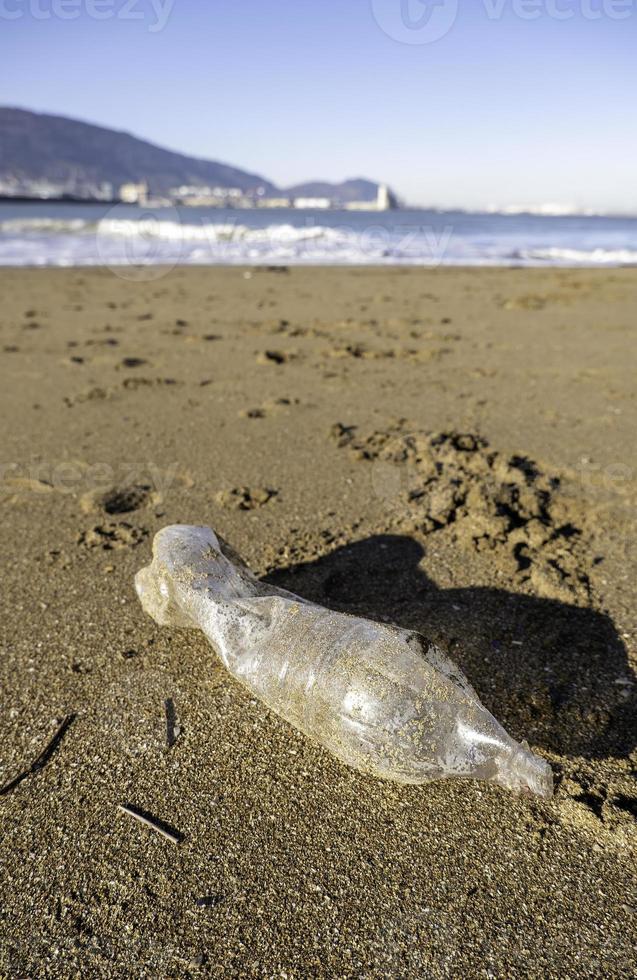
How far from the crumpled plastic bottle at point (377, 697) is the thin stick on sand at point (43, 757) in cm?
47

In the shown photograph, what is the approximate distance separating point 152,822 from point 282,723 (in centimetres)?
39

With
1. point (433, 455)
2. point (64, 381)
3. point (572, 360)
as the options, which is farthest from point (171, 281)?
point (433, 455)

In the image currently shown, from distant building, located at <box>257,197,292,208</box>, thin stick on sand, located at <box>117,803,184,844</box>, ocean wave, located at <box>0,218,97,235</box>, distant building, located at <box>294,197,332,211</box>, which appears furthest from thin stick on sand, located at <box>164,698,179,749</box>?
distant building, located at <box>257,197,292,208</box>

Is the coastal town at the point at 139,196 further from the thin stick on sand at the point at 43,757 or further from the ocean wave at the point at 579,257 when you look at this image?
the thin stick on sand at the point at 43,757

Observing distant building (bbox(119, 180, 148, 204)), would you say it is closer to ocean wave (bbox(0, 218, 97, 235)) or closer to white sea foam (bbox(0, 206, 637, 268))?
ocean wave (bbox(0, 218, 97, 235))

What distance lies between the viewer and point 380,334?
6.89 metres

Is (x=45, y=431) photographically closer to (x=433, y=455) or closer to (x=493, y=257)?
(x=433, y=455)

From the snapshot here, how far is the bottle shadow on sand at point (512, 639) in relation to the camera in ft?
5.40

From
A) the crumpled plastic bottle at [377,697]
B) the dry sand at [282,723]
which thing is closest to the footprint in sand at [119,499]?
the dry sand at [282,723]

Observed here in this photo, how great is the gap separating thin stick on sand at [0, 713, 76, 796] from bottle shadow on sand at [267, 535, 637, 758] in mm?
847

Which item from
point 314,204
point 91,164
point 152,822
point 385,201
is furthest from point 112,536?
point 91,164

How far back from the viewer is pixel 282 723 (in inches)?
64.1

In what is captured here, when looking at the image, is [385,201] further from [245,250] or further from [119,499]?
[119,499]

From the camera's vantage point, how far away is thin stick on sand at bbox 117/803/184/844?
1352 millimetres
